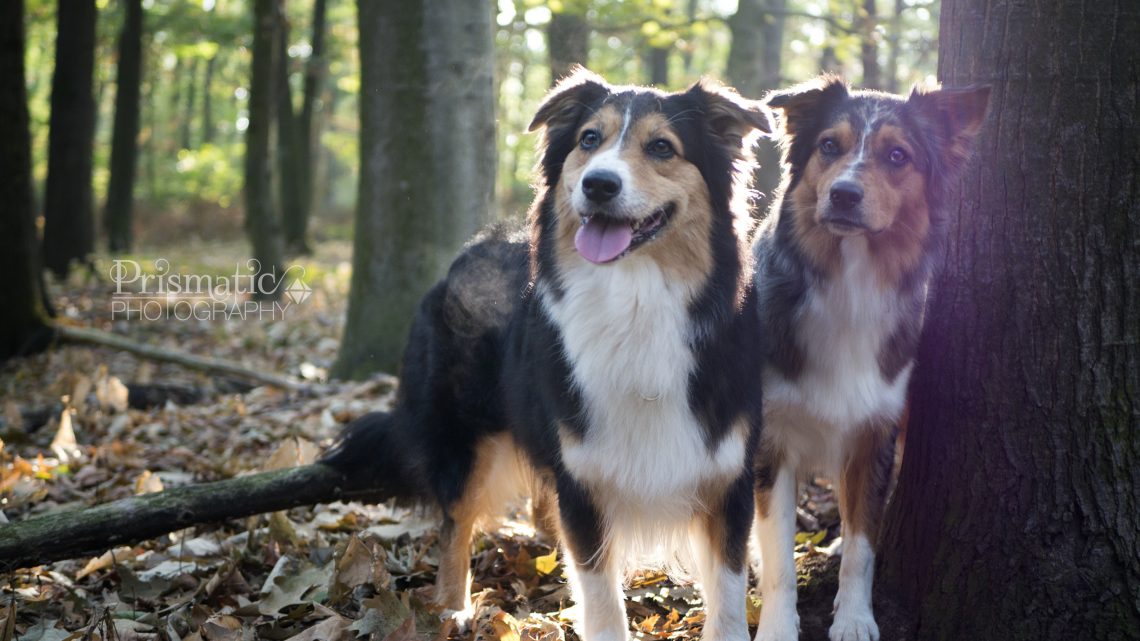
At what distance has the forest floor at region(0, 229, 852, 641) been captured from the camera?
144 inches

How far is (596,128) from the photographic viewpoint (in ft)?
11.7

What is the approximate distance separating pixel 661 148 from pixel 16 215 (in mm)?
8124

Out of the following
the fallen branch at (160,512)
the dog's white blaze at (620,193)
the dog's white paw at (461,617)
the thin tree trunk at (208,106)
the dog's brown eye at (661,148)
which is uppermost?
the thin tree trunk at (208,106)

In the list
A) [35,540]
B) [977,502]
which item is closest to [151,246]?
[35,540]

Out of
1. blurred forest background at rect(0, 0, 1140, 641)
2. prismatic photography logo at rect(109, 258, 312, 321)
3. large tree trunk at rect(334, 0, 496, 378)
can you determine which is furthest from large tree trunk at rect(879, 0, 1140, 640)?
prismatic photography logo at rect(109, 258, 312, 321)

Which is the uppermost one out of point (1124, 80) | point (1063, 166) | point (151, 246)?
point (1124, 80)

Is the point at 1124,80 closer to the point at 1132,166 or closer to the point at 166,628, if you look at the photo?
the point at 1132,166

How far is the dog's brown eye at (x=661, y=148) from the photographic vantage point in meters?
3.49

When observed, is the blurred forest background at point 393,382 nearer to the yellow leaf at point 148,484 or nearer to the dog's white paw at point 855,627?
the yellow leaf at point 148,484

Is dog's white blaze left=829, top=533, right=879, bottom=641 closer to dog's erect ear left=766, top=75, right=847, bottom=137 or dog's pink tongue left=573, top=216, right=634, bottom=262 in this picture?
dog's pink tongue left=573, top=216, right=634, bottom=262

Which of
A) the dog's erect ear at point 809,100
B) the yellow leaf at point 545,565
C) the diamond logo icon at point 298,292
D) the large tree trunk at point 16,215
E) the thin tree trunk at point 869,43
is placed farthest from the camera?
the diamond logo icon at point 298,292

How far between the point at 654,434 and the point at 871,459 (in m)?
1.10

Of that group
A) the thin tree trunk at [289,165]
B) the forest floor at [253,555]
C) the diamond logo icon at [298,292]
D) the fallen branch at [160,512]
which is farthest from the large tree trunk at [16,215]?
the thin tree trunk at [289,165]

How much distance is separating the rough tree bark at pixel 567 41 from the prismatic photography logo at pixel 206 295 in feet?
16.6
